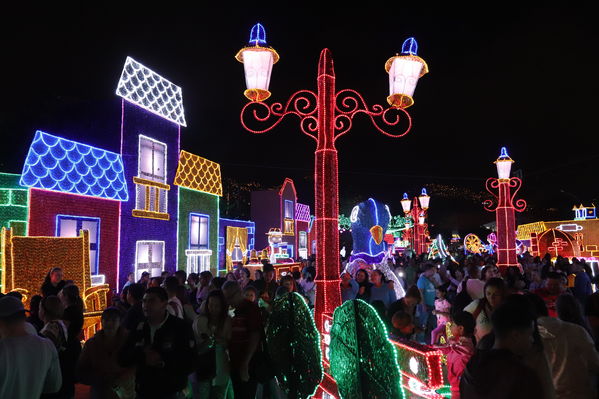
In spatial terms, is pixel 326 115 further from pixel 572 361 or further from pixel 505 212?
pixel 505 212

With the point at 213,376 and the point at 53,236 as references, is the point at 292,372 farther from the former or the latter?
the point at 53,236

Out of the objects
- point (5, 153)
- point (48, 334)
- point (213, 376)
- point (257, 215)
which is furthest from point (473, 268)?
point (257, 215)

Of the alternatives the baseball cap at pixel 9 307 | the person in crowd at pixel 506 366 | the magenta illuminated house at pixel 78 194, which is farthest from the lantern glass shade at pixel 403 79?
the magenta illuminated house at pixel 78 194

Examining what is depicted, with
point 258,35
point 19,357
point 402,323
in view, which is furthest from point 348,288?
point 19,357

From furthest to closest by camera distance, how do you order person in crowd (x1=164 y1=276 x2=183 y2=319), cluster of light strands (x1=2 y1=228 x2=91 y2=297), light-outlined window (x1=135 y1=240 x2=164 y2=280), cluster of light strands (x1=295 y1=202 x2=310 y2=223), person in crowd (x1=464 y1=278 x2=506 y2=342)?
cluster of light strands (x1=295 y1=202 x2=310 y2=223) → light-outlined window (x1=135 y1=240 x2=164 y2=280) → cluster of light strands (x1=2 y1=228 x2=91 y2=297) → person in crowd (x1=164 y1=276 x2=183 y2=319) → person in crowd (x1=464 y1=278 x2=506 y2=342)

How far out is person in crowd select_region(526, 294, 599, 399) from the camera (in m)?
3.60

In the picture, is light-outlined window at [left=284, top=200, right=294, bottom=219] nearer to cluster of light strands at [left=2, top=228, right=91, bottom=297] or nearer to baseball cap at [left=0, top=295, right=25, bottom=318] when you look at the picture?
cluster of light strands at [left=2, top=228, right=91, bottom=297]

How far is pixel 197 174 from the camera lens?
63.7 feet

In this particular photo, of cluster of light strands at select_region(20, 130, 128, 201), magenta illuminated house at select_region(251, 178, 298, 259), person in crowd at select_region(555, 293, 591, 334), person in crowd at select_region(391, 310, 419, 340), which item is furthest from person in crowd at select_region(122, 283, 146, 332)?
magenta illuminated house at select_region(251, 178, 298, 259)

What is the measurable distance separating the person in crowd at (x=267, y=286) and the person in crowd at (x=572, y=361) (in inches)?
205

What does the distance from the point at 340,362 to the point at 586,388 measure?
1912 mm

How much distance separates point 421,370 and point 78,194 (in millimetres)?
11478

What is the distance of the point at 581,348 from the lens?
11.9 feet

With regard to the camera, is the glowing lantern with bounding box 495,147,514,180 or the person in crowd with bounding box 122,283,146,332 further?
the glowing lantern with bounding box 495,147,514,180
